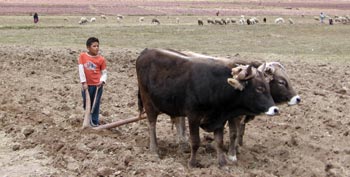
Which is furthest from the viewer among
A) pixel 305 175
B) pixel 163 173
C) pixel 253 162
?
pixel 253 162

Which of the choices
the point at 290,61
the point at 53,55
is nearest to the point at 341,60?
the point at 290,61

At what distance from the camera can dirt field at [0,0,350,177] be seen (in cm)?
793

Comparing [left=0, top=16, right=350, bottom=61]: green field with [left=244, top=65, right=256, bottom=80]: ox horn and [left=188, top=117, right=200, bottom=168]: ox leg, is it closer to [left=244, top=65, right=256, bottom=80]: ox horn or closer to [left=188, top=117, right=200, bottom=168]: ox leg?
[left=188, top=117, right=200, bottom=168]: ox leg

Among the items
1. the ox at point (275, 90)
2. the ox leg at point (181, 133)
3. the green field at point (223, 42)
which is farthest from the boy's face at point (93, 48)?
the green field at point (223, 42)

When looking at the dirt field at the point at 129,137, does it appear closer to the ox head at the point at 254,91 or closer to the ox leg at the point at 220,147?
the ox leg at the point at 220,147

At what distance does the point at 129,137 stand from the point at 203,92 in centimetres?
228

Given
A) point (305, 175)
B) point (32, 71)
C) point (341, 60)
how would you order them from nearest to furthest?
1. point (305, 175)
2. point (32, 71)
3. point (341, 60)

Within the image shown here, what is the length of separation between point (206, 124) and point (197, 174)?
0.84 meters

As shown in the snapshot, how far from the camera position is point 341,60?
1961 centimetres

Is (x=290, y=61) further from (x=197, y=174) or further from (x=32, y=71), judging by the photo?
(x=197, y=174)

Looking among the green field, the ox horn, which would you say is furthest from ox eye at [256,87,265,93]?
the green field

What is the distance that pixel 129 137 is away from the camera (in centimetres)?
949

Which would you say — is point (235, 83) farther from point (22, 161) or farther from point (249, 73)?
point (22, 161)

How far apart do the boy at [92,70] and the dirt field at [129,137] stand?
2.40 ft
